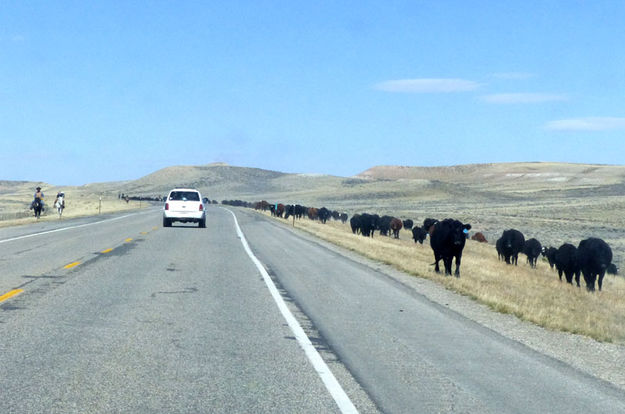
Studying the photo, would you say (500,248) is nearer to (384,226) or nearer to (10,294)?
(384,226)

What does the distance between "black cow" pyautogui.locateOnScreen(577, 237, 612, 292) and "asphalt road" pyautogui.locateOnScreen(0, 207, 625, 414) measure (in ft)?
24.7

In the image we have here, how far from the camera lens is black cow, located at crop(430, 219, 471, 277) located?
17531mm

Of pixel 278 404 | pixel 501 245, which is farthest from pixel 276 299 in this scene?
pixel 501 245

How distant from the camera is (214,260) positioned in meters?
18.7

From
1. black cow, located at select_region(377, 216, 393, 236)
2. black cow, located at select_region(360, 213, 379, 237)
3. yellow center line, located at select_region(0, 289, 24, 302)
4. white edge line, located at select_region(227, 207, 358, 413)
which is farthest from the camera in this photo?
black cow, located at select_region(377, 216, 393, 236)

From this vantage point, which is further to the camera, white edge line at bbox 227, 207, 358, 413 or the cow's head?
the cow's head

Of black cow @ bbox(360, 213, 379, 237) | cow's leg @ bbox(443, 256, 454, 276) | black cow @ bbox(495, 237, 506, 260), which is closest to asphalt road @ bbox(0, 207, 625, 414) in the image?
cow's leg @ bbox(443, 256, 454, 276)

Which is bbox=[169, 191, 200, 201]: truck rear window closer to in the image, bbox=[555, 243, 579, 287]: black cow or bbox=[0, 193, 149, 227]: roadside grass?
bbox=[0, 193, 149, 227]: roadside grass

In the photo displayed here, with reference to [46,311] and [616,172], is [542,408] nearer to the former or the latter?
[46,311]

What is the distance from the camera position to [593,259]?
65.7 feet

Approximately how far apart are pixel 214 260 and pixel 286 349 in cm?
1068

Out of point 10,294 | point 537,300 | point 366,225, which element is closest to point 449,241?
point 537,300

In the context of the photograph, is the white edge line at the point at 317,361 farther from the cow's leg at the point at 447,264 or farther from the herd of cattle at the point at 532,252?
the herd of cattle at the point at 532,252

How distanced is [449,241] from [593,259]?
4.95 meters
